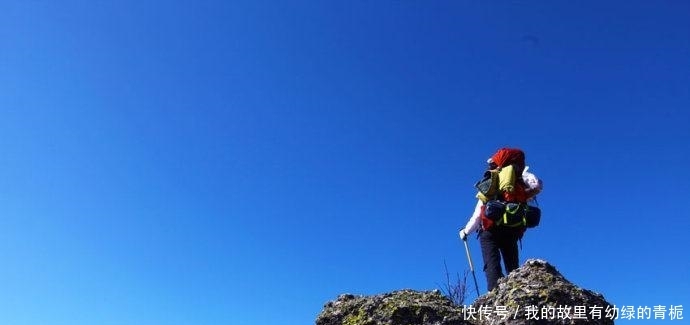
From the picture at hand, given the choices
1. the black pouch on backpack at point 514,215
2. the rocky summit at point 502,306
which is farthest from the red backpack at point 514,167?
the rocky summit at point 502,306

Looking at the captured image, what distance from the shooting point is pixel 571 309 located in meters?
5.51

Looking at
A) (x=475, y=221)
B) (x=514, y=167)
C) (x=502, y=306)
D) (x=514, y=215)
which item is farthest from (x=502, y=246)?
(x=502, y=306)

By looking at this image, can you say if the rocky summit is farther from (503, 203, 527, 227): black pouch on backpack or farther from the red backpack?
the red backpack

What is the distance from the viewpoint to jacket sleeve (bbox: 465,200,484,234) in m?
8.67

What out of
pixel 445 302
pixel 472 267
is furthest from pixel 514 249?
pixel 445 302

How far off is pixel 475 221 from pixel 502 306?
10.2 ft

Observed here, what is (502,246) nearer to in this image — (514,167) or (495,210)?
(495,210)

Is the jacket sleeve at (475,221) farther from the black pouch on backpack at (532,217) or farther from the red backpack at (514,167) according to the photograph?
the black pouch on backpack at (532,217)

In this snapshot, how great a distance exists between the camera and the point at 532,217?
26.3 feet

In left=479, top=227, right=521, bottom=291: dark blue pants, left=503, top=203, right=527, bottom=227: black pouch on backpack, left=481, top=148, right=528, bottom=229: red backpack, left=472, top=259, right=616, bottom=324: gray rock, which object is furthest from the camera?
left=481, top=148, right=528, bottom=229: red backpack

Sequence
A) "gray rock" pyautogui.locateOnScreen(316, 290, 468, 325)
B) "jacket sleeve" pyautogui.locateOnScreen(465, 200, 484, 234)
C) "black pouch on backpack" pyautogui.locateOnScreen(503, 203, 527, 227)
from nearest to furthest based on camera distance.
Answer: "gray rock" pyautogui.locateOnScreen(316, 290, 468, 325), "black pouch on backpack" pyautogui.locateOnScreen(503, 203, 527, 227), "jacket sleeve" pyautogui.locateOnScreen(465, 200, 484, 234)

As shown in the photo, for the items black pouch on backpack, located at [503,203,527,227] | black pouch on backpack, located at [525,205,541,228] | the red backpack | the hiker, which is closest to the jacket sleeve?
the hiker

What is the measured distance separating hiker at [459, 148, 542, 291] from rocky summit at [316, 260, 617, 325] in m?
1.90

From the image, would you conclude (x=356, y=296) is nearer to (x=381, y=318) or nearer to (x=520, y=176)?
(x=381, y=318)
